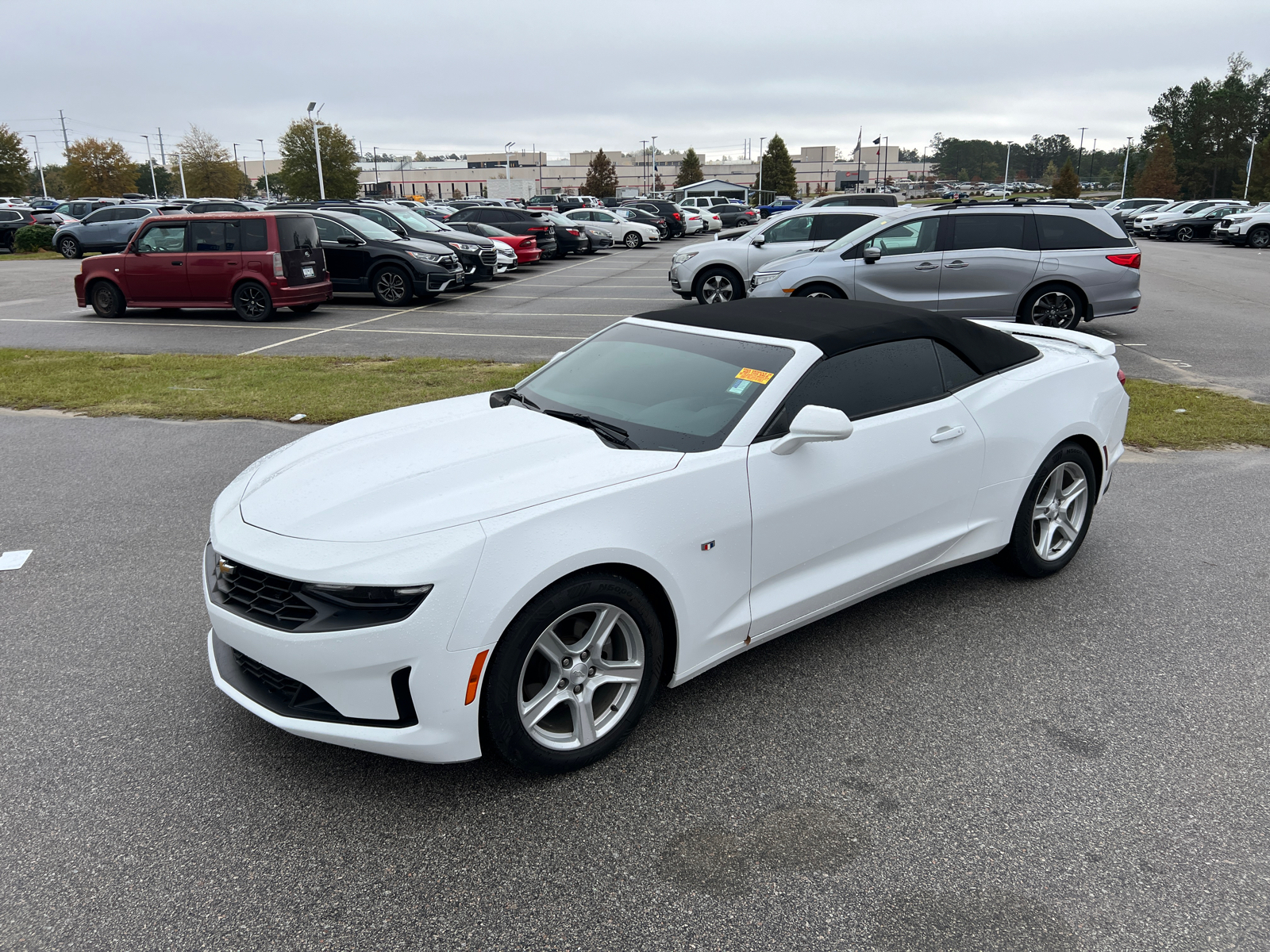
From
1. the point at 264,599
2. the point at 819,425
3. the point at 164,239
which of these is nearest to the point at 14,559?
the point at 264,599

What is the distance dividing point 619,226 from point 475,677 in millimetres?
34491

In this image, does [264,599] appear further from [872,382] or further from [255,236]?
[255,236]

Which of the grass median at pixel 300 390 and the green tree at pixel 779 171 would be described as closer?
the grass median at pixel 300 390

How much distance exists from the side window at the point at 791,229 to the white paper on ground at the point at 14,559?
12352 millimetres

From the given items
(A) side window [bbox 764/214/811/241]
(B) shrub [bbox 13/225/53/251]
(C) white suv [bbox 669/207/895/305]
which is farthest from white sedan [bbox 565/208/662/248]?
(A) side window [bbox 764/214/811/241]

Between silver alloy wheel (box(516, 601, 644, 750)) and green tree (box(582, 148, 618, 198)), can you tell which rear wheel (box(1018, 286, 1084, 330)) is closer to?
silver alloy wheel (box(516, 601, 644, 750))

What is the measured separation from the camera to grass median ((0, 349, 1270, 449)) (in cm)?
779

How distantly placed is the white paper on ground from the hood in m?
2.19

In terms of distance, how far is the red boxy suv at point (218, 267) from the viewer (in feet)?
46.7

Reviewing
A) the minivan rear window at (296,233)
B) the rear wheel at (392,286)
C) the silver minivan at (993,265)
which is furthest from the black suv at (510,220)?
the silver minivan at (993,265)

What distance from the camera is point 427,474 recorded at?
326 centimetres

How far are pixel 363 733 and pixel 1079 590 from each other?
3567 mm

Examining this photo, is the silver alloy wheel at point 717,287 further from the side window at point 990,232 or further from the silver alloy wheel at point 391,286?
the silver alloy wheel at point 391,286

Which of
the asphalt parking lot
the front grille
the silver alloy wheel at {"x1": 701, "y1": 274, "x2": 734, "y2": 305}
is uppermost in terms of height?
the silver alloy wheel at {"x1": 701, "y1": 274, "x2": 734, "y2": 305}
